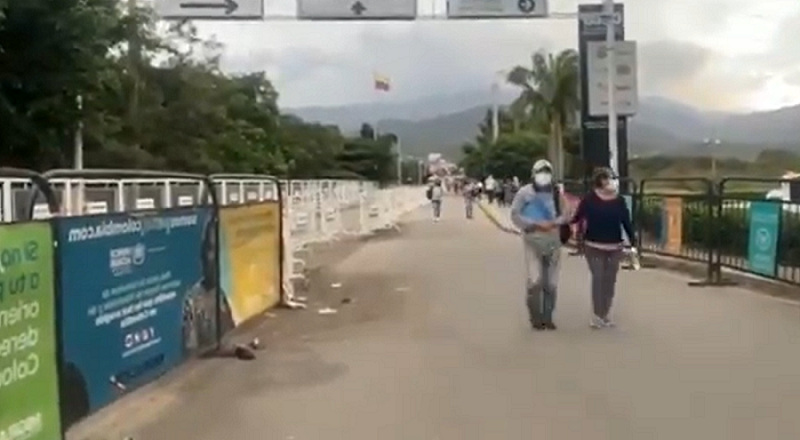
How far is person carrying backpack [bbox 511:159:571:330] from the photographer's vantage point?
1370 cm

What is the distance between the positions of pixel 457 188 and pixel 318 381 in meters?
133

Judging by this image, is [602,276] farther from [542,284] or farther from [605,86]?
[605,86]

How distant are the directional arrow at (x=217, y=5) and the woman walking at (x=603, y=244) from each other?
54.5ft

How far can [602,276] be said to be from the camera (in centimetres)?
1362

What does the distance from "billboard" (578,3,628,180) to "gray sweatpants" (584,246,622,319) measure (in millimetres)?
18427

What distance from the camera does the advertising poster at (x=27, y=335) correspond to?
6.41 m

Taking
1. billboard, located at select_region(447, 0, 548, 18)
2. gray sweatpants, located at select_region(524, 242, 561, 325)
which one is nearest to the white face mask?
gray sweatpants, located at select_region(524, 242, 561, 325)

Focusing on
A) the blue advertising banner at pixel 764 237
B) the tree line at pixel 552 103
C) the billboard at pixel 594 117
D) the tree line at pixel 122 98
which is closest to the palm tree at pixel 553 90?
the tree line at pixel 552 103

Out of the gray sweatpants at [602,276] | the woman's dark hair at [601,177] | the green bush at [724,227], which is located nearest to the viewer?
the gray sweatpants at [602,276]

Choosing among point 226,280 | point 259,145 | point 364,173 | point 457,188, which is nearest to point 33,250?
point 226,280

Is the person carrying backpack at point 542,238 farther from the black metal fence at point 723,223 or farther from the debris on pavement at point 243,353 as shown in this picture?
the black metal fence at point 723,223

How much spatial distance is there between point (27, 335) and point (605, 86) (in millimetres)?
26975

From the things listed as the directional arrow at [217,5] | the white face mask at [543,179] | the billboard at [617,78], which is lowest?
the white face mask at [543,179]

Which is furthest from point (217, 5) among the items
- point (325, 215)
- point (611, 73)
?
point (611, 73)
